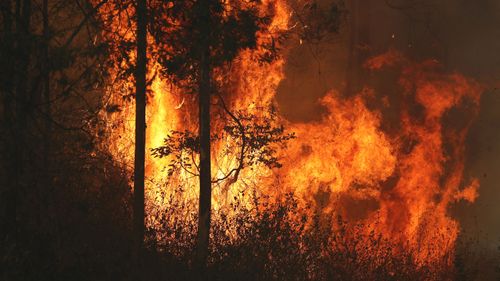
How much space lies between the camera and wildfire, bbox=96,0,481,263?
55.4 ft

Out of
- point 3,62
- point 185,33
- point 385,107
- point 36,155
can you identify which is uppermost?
point 385,107

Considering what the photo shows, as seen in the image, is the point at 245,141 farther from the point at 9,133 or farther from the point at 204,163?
the point at 9,133

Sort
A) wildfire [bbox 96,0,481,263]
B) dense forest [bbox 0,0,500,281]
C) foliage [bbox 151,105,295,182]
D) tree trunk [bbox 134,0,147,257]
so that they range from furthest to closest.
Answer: wildfire [bbox 96,0,481,263]
foliage [bbox 151,105,295,182]
tree trunk [bbox 134,0,147,257]
dense forest [bbox 0,0,500,281]

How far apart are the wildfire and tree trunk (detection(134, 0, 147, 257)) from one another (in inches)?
166

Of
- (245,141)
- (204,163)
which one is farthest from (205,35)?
(245,141)

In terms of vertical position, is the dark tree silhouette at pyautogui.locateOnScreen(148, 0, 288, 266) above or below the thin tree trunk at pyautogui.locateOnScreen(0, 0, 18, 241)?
above

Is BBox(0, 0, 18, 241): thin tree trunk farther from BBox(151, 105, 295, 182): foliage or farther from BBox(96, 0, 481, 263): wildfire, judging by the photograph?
BBox(96, 0, 481, 263): wildfire

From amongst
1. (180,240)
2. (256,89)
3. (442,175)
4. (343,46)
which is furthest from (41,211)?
(343,46)

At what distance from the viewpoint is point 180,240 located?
11562 millimetres

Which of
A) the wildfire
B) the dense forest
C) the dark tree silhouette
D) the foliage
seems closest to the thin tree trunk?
the dense forest

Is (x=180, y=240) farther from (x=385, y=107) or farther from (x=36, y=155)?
(x=385, y=107)

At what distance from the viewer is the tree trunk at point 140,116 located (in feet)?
36.4

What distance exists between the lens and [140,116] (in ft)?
39.5

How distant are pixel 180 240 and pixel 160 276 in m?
1.69
